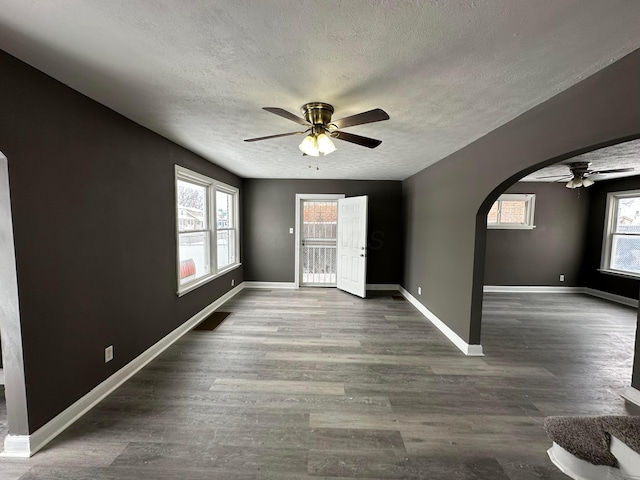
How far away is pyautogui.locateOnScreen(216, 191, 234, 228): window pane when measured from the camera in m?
4.54

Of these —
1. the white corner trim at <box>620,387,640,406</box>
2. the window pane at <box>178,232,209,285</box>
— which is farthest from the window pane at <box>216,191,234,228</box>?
the white corner trim at <box>620,387,640,406</box>

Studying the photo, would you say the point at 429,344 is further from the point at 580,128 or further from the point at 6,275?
the point at 6,275

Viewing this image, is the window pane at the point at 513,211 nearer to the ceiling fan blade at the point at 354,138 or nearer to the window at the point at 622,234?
the window at the point at 622,234

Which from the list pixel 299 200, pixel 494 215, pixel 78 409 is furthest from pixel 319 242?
pixel 78 409

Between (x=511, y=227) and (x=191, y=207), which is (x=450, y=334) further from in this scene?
(x=191, y=207)

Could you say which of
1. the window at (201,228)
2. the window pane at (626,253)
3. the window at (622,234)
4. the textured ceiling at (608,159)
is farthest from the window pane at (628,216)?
the window at (201,228)

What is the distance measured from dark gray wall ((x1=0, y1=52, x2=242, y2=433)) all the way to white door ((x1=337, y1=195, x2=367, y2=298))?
10.8ft

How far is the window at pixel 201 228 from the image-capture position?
3.39m

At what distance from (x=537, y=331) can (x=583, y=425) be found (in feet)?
8.14

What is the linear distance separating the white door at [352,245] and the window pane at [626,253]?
4.88 metres

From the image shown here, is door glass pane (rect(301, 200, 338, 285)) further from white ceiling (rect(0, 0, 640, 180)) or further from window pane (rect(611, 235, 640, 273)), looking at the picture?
window pane (rect(611, 235, 640, 273))

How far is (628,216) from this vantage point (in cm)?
491

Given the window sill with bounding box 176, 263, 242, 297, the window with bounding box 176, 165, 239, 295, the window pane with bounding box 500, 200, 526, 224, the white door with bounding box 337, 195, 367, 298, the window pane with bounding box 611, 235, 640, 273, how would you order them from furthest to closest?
the window pane with bounding box 500, 200, 526, 224, the white door with bounding box 337, 195, 367, 298, the window pane with bounding box 611, 235, 640, 273, the window with bounding box 176, 165, 239, 295, the window sill with bounding box 176, 263, 242, 297

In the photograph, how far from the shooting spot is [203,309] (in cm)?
383
